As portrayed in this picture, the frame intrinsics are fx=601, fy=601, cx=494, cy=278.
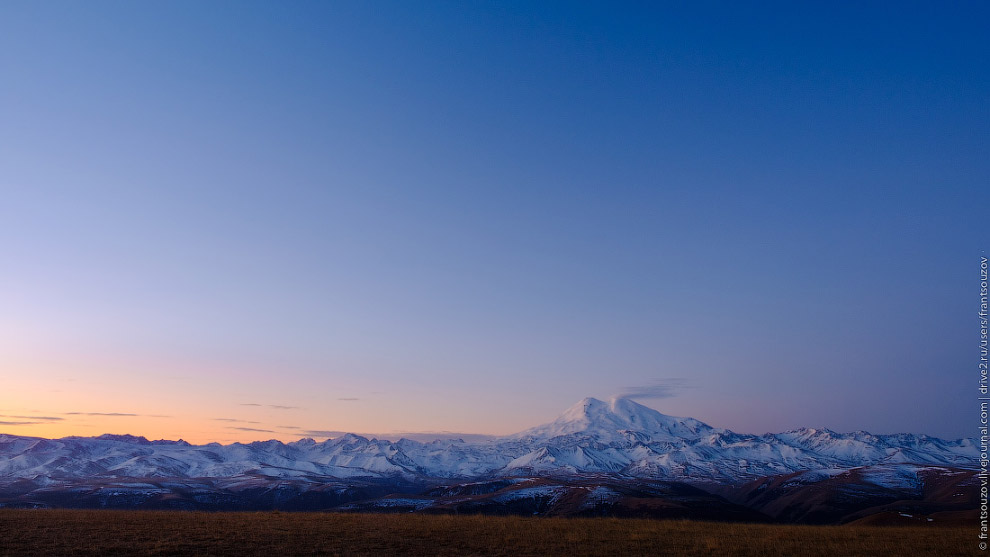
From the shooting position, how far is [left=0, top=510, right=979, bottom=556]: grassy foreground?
27219 mm

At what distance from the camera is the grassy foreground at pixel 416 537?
27.2 metres

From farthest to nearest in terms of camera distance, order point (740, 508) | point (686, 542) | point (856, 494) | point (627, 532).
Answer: point (856, 494), point (740, 508), point (627, 532), point (686, 542)

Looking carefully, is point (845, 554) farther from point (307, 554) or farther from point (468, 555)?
point (307, 554)

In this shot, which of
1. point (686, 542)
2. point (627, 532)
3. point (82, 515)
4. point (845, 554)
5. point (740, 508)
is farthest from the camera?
point (740, 508)

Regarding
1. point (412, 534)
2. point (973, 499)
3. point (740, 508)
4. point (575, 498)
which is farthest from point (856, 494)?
point (412, 534)

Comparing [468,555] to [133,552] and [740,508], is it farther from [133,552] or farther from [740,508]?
[740,508]

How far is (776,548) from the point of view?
2981cm

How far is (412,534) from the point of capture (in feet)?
106

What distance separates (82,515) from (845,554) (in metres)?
42.7

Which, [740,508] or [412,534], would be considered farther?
[740,508]

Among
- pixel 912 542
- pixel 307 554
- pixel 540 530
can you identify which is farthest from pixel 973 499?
pixel 307 554

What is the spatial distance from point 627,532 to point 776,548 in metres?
7.83

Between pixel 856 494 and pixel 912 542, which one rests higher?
pixel 912 542

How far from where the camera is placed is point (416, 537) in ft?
104
